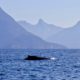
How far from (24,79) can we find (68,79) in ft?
26.0

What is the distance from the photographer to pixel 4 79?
73875mm

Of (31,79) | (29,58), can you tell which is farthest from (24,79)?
(29,58)

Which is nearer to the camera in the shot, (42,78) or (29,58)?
(42,78)

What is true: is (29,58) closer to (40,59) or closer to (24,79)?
(40,59)

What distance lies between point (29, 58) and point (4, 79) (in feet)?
237

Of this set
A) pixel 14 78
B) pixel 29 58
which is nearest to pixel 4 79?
pixel 14 78

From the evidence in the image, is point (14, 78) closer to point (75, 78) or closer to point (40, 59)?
point (75, 78)

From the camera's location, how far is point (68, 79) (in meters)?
72.0

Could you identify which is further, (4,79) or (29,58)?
(29,58)

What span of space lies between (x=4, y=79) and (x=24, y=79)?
359 centimetres

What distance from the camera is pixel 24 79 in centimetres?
7369

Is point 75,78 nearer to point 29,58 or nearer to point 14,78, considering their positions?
point 14,78

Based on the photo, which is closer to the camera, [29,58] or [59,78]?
[59,78]

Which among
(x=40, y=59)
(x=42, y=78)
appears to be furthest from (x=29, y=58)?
(x=42, y=78)
